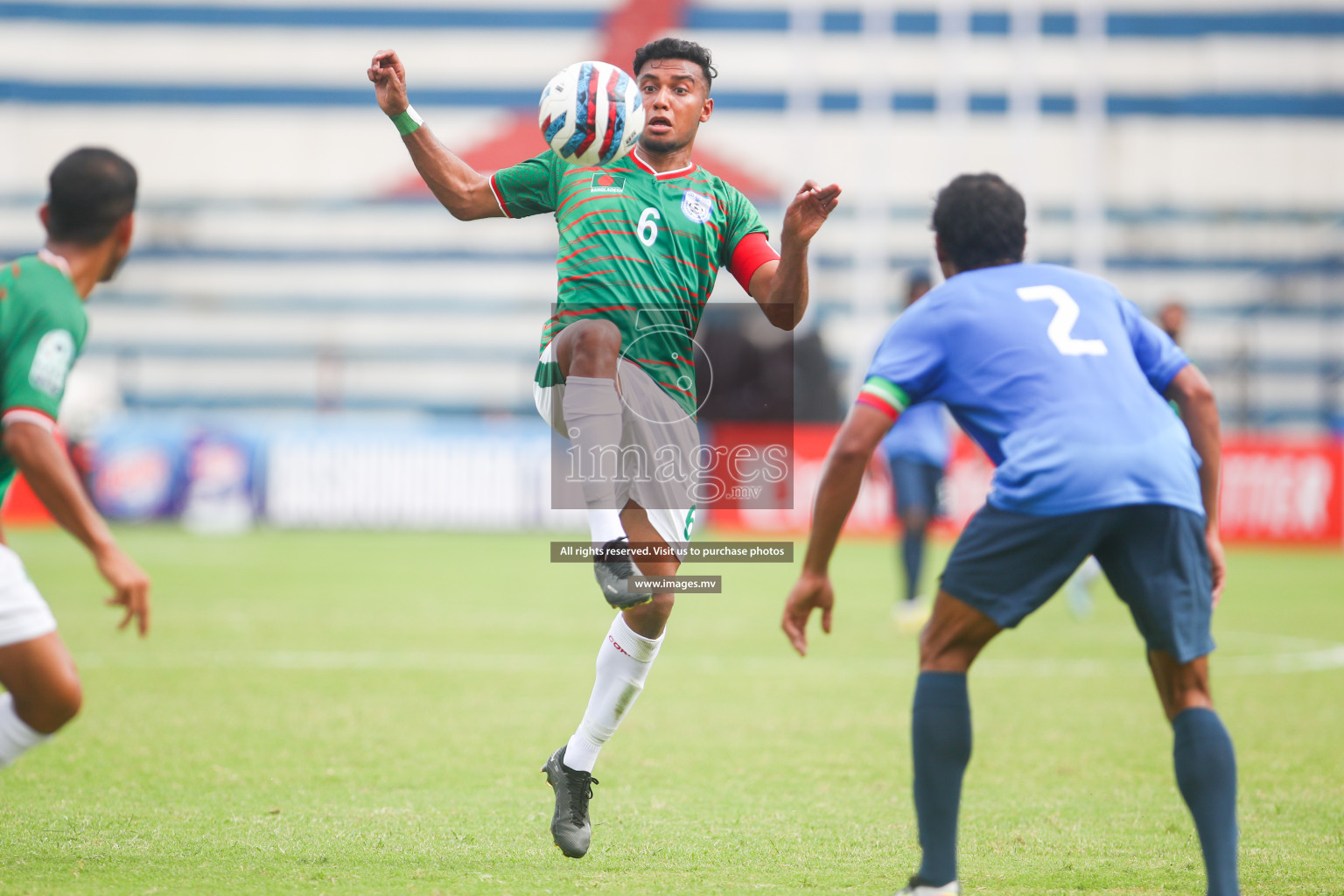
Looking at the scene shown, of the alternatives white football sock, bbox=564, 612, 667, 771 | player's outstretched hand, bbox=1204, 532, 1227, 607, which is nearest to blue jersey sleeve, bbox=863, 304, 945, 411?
player's outstretched hand, bbox=1204, 532, 1227, 607

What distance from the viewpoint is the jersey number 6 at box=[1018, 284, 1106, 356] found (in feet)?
13.7

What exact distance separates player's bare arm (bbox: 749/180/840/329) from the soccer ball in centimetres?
75

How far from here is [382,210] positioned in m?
40.4

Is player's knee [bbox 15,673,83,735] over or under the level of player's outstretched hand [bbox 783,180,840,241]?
under

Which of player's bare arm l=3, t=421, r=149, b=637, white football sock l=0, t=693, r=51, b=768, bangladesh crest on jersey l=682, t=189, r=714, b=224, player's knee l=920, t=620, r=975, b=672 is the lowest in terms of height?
white football sock l=0, t=693, r=51, b=768

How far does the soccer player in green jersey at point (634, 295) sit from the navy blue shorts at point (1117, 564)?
1502 mm

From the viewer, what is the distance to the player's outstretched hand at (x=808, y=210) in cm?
495

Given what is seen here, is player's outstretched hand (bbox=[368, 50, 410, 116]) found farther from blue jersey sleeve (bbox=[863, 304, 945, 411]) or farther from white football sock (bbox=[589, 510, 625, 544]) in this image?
blue jersey sleeve (bbox=[863, 304, 945, 411])

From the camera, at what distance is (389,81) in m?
5.42

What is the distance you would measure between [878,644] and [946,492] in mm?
10311

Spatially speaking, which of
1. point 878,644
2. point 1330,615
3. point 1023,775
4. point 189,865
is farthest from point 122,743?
point 1330,615

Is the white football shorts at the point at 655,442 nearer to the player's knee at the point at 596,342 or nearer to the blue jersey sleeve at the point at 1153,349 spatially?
the player's knee at the point at 596,342

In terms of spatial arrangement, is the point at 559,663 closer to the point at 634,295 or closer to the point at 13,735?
the point at 634,295

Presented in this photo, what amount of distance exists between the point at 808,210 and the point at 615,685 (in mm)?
2007
